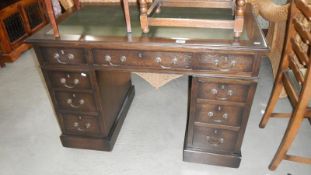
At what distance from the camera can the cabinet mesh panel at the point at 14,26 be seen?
2.90m

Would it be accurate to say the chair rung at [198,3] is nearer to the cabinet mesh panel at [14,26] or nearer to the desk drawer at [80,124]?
the desk drawer at [80,124]

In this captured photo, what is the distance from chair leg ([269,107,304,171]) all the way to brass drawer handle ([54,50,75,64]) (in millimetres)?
1217

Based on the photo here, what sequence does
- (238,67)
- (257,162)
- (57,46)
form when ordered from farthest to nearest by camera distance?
1. (257,162)
2. (57,46)
3. (238,67)

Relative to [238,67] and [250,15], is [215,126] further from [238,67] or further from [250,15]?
[250,15]

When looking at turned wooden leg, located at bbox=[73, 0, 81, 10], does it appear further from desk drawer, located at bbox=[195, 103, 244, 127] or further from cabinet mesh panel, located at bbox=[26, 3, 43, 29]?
cabinet mesh panel, located at bbox=[26, 3, 43, 29]

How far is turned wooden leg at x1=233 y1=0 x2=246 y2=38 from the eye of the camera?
1210mm

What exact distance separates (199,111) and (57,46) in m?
0.83

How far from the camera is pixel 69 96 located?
1.60 m

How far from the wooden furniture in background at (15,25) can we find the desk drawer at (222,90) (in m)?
2.39

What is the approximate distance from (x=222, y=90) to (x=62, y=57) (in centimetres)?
87

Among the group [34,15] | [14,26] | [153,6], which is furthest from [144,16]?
[34,15]

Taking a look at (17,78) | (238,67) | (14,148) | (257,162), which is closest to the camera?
(238,67)

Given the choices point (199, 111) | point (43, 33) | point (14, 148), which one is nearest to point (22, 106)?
point (14, 148)

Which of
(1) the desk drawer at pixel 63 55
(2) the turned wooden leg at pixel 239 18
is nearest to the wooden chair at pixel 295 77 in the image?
(2) the turned wooden leg at pixel 239 18
